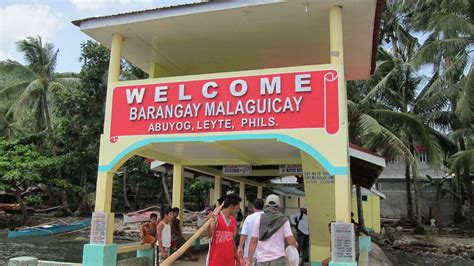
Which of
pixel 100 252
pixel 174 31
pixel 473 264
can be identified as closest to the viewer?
pixel 100 252

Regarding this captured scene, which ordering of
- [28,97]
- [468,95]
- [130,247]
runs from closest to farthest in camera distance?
1. [130,247]
2. [468,95]
3. [28,97]

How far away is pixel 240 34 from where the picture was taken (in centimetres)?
857

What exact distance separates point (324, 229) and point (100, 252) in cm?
468

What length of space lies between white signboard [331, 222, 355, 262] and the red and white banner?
4.80 ft

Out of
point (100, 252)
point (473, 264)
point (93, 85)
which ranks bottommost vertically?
point (473, 264)

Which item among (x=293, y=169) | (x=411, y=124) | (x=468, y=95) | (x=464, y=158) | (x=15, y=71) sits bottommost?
(x=293, y=169)

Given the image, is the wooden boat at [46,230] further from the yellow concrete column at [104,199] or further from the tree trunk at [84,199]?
the yellow concrete column at [104,199]

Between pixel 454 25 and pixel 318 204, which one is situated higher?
pixel 454 25

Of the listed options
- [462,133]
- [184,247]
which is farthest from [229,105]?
[462,133]

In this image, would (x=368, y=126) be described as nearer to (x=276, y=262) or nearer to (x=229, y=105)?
(x=229, y=105)

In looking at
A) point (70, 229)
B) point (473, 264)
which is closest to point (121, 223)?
point (70, 229)

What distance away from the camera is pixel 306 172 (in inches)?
353

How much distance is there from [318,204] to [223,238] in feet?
14.4

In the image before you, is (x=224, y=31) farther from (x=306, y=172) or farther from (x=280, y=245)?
(x=280, y=245)
